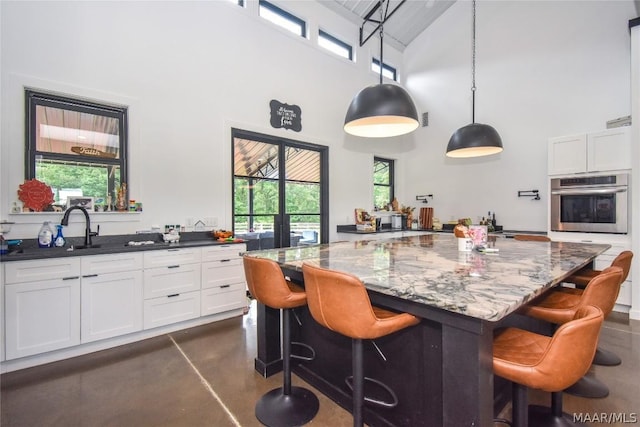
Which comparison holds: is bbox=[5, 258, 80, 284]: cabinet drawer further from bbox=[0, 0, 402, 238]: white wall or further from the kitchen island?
the kitchen island

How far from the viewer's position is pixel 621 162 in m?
3.46

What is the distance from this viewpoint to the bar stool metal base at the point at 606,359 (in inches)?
94.2

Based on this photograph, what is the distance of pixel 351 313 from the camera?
1.32 m

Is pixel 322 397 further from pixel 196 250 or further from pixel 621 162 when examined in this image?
pixel 621 162

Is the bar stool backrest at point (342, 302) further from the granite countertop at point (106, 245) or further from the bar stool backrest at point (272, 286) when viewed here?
the granite countertop at point (106, 245)

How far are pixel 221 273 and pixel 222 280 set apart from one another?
8cm

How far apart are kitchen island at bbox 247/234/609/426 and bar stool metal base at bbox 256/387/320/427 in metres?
0.15

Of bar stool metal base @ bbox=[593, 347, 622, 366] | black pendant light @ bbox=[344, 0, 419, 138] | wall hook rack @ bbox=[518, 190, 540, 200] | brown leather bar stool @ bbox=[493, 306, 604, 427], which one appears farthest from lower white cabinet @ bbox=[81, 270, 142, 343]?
wall hook rack @ bbox=[518, 190, 540, 200]

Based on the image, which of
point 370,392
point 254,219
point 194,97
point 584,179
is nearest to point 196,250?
point 254,219

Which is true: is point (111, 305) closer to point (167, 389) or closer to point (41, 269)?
point (41, 269)

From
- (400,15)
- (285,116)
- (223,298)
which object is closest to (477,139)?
(285,116)

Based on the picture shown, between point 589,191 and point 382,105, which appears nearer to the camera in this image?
point 382,105

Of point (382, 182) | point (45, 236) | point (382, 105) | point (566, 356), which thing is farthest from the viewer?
point (382, 182)

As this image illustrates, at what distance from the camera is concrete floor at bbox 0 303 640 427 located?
1.83 metres
